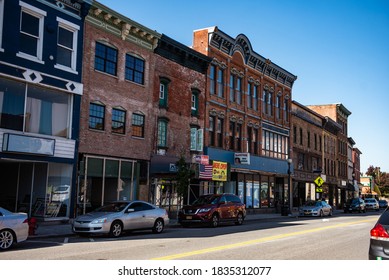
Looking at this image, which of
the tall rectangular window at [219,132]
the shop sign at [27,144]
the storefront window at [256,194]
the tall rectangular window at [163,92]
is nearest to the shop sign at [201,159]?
the tall rectangular window at [163,92]

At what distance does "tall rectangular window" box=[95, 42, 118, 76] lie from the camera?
78.8 feet

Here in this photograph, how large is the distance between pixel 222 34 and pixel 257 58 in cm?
612

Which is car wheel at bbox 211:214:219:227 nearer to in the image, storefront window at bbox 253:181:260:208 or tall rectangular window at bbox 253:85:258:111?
storefront window at bbox 253:181:260:208

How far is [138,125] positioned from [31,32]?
27.0 feet

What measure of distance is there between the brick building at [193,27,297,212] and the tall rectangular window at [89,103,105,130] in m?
9.76

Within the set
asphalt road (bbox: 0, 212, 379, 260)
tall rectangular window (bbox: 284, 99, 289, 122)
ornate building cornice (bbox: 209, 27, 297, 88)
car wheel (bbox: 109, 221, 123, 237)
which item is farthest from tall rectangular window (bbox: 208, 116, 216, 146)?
asphalt road (bbox: 0, 212, 379, 260)

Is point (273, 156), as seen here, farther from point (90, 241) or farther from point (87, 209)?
point (90, 241)

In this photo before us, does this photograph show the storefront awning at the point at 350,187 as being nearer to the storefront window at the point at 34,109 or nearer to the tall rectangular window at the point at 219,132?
the tall rectangular window at the point at 219,132

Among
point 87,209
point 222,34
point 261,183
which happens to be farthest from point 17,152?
point 261,183

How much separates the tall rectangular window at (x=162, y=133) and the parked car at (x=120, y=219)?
9.44 metres

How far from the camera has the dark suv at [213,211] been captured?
22047 mm

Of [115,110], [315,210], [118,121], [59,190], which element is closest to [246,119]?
[315,210]

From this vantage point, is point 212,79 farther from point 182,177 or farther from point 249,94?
point 182,177

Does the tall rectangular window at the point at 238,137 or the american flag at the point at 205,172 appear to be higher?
the tall rectangular window at the point at 238,137
